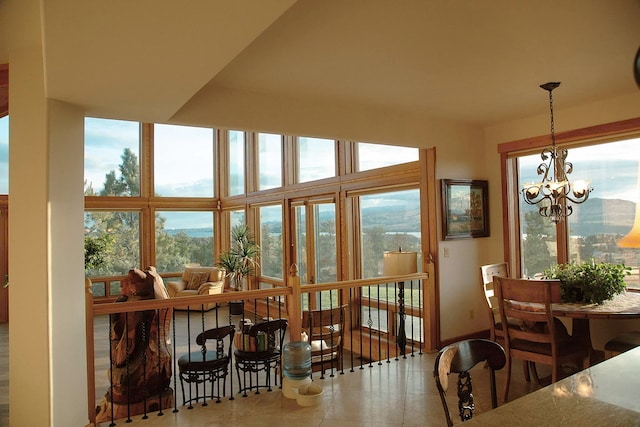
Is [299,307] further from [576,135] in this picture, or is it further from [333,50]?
[576,135]

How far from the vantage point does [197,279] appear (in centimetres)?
942

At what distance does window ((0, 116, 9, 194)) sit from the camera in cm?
718

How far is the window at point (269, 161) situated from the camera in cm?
854

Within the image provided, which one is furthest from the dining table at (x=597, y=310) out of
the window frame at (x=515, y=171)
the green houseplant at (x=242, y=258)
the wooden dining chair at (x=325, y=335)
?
the green houseplant at (x=242, y=258)

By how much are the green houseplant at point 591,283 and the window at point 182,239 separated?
848cm

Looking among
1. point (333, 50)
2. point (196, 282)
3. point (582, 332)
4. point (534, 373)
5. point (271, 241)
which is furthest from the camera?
point (196, 282)

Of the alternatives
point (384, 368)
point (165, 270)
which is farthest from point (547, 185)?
point (165, 270)


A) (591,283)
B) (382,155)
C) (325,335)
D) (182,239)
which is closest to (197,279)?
(182,239)

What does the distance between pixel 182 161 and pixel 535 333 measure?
356 inches

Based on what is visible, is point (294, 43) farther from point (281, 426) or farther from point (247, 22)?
point (281, 426)

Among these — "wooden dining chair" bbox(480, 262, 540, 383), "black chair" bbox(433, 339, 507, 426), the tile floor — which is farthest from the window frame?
"black chair" bbox(433, 339, 507, 426)

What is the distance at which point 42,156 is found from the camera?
2.72 metres

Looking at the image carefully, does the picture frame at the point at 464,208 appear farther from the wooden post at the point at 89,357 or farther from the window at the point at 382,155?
the wooden post at the point at 89,357

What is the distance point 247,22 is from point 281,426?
8.54ft
